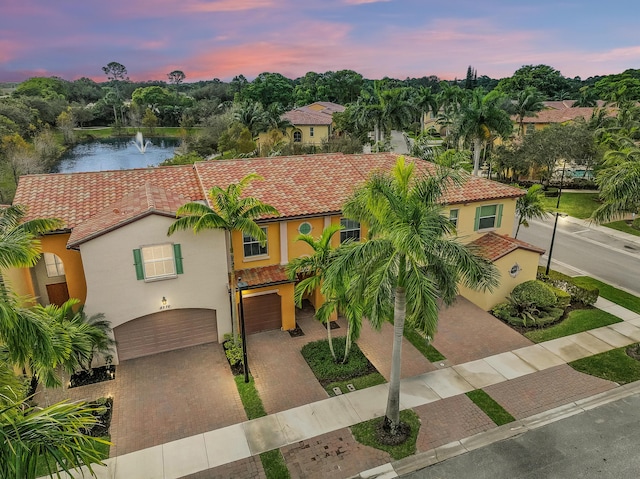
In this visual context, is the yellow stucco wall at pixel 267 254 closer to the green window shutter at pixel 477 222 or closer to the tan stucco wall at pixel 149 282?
the tan stucco wall at pixel 149 282

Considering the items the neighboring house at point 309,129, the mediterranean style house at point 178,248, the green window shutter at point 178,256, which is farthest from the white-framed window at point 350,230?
the neighboring house at point 309,129

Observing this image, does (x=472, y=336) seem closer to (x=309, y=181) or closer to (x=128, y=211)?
(x=309, y=181)

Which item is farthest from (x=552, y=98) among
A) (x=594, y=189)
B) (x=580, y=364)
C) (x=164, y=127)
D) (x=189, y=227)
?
(x=189, y=227)

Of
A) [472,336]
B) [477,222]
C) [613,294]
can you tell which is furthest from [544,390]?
[613,294]

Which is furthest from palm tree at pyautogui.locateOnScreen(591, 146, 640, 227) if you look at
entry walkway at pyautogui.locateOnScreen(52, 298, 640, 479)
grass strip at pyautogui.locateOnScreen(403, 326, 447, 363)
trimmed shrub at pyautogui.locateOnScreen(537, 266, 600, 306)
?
grass strip at pyautogui.locateOnScreen(403, 326, 447, 363)

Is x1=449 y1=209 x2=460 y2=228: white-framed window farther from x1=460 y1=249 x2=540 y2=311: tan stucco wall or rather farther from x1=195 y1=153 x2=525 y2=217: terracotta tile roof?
x1=460 y1=249 x2=540 y2=311: tan stucco wall
